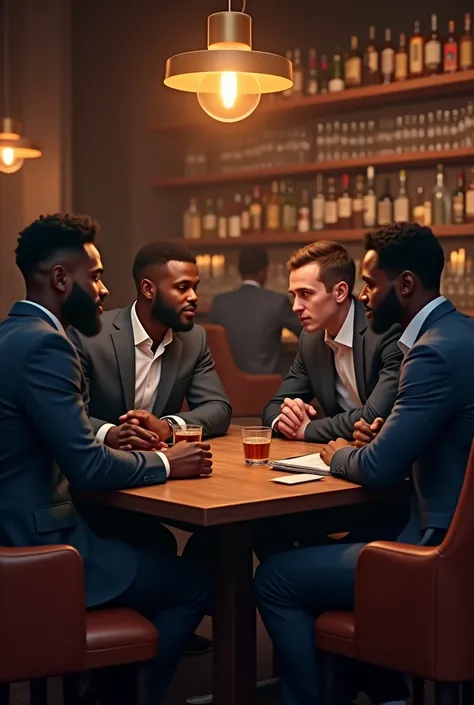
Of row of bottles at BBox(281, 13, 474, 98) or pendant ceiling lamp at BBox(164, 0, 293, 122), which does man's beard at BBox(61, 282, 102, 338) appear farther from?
row of bottles at BBox(281, 13, 474, 98)

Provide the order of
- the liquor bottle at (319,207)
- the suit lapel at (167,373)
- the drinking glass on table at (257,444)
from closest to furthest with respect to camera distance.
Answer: the drinking glass on table at (257,444) < the suit lapel at (167,373) < the liquor bottle at (319,207)

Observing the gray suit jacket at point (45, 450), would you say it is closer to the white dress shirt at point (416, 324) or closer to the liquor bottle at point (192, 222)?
the white dress shirt at point (416, 324)

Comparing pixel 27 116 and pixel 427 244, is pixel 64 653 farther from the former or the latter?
pixel 27 116

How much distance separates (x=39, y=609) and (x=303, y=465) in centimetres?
82

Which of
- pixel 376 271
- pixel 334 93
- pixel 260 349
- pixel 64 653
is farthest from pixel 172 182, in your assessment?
pixel 64 653

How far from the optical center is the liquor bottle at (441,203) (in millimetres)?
6055

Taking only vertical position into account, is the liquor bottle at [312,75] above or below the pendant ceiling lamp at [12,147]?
above

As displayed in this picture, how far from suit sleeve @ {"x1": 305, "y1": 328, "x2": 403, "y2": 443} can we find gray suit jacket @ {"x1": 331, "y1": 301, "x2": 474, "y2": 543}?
626 millimetres

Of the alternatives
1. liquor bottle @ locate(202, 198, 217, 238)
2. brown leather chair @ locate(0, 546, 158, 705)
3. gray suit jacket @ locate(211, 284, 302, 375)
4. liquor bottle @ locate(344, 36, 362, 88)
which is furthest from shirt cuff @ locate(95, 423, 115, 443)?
liquor bottle @ locate(202, 198, 217, 238)

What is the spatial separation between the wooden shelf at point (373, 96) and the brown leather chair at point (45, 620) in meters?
4.35

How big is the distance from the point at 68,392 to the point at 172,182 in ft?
17.3

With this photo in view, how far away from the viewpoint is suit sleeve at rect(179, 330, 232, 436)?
11.0 feet

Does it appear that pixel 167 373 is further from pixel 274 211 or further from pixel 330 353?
pixel 274 211

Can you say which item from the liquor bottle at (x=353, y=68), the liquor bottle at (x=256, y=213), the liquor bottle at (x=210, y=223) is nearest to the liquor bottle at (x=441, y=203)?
the liquor bottle at (x=353, y=68)
